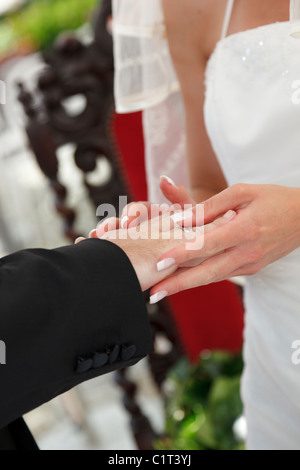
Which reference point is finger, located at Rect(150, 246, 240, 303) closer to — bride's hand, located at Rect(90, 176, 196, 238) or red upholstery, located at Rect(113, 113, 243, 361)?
bride's hand, located at Rect(90, 176, 196, 238)

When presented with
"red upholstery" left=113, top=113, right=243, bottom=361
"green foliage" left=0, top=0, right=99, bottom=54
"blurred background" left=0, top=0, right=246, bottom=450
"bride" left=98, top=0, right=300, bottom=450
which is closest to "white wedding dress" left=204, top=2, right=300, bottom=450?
"bride" left=98, top=0, right=300, bottom=450

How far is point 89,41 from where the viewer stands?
1.64 metres

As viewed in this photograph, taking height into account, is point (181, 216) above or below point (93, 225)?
above

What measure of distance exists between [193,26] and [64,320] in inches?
27.8

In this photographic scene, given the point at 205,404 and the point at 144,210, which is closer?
the point at 144,210

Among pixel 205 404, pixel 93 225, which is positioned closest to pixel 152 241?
pixel 205 404

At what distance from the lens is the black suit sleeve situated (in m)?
0.58

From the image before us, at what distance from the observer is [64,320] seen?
601 mm

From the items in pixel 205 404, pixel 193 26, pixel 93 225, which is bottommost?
pixel 205 404

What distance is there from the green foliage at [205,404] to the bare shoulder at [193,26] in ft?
3.09

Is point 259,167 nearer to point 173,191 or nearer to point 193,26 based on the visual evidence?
point 173,191
